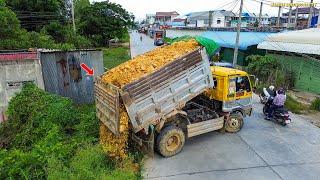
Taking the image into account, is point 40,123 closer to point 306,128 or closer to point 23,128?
point 23,128

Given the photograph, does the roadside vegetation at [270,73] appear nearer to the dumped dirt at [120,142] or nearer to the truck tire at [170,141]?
the truck tire at [170,141]

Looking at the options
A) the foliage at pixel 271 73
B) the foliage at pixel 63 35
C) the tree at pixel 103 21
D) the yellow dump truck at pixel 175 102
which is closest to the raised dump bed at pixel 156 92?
the yellow dump truck at pixel 175 102

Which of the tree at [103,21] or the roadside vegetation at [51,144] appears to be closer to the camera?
the roadside vegetation at [51,144]

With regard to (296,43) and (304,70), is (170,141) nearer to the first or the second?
(304,70)

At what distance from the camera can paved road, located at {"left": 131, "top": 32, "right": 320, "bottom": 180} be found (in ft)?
24.8

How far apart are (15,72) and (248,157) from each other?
350 inches

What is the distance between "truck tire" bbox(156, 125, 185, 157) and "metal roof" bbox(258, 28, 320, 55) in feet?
34.1

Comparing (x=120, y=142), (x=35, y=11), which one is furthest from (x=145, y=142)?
(x=35, y=11)

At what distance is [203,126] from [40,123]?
17.1ft

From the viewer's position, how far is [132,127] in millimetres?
7414

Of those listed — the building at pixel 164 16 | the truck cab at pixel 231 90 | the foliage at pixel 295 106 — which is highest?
the building at pixel 164 16

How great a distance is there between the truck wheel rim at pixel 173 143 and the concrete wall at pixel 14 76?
6.22 m

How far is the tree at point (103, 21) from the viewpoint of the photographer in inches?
1566

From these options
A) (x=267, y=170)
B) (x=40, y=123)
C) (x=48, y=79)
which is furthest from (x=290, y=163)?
(x=48, y=79)
